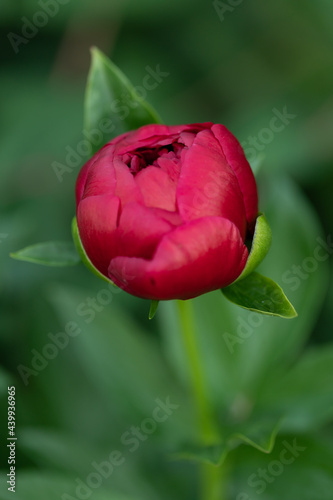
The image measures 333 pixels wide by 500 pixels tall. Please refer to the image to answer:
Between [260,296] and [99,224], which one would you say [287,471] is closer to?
[260,296]

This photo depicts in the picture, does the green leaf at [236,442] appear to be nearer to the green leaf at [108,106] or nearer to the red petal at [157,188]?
the red petal at [157,188]

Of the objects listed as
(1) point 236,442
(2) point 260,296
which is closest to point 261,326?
(1) point 236,442

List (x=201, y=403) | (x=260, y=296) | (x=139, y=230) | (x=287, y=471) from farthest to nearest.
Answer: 1. (x=287, y=471)
2. (x=201, y=403)
3. (x=260, y=296)
4. (x=139, y=230)

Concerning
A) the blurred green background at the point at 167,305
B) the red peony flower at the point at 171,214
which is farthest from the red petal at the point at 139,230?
the blurred green background at the point at 167,305

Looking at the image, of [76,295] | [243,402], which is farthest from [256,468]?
[76,295]

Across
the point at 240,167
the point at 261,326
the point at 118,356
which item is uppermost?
the point at 240,167

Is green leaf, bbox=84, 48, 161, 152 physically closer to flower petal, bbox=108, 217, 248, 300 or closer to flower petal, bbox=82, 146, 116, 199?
flower petal, bbox=82, 146, 116, 199

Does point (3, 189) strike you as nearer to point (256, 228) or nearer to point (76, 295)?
point (76, 295)
